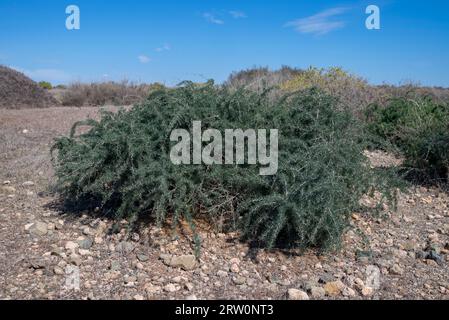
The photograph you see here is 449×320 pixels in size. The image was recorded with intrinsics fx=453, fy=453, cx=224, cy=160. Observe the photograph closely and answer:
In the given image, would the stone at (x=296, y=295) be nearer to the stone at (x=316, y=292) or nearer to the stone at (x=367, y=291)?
the stone at (x=316, y=292)

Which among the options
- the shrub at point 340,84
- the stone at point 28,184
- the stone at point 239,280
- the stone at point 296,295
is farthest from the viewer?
the shrub at point 340,84

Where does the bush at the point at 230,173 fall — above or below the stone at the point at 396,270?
above

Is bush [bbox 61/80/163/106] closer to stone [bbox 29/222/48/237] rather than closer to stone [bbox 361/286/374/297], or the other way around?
stone [bbox 29/222/48/237]

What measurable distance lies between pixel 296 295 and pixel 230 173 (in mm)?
1137

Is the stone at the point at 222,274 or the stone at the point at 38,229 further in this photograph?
the stone at the point at 38,229

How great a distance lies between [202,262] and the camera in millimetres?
3291

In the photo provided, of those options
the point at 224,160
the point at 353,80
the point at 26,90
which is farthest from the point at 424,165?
the point at 26,90

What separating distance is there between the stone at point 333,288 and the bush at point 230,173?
33cm

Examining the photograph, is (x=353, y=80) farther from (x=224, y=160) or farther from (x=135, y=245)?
(x=135, y=245)

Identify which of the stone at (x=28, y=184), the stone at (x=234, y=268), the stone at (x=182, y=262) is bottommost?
the stone at (x=234, y=268)

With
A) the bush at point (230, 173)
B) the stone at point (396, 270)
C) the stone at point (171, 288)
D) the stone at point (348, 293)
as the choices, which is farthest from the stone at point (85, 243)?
the stone at point (396, 270)

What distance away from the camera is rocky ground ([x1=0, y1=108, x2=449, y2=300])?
9.77 ft

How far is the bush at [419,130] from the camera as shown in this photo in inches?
196

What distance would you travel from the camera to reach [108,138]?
12.0ft
